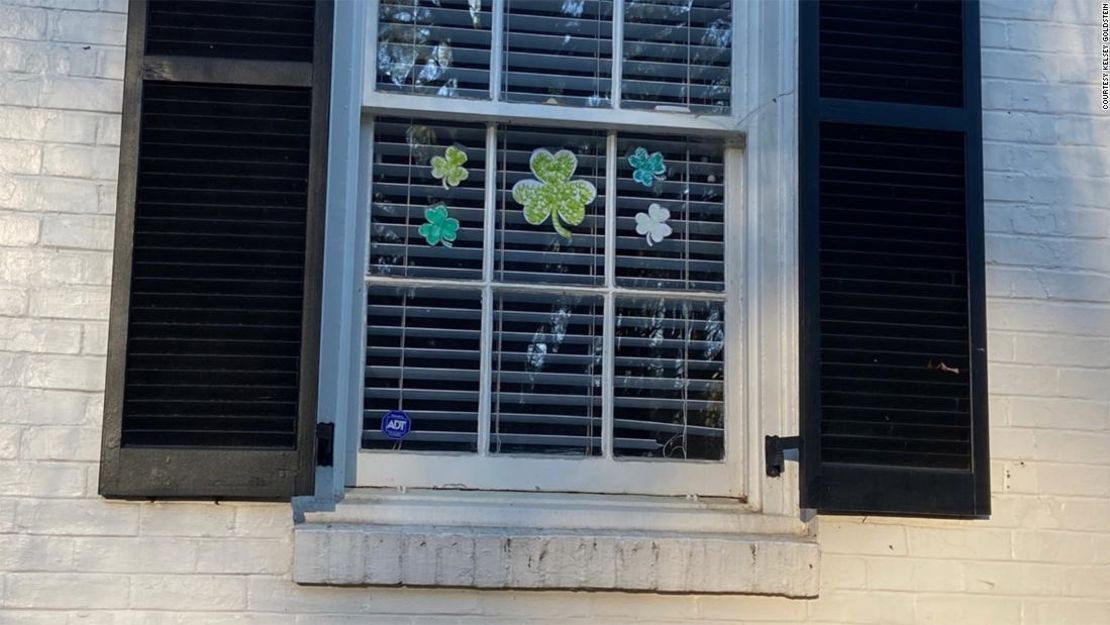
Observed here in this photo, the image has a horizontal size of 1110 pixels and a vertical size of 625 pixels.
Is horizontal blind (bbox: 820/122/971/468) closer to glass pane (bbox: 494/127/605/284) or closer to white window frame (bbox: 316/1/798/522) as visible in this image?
white window frame (bbox: 316/1/798/522)

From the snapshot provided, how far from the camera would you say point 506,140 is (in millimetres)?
3230

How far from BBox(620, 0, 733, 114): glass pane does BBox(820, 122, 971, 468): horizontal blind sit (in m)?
0.37

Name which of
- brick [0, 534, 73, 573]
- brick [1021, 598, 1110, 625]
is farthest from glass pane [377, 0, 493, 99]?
brick [1021, 598, 1110, 625]

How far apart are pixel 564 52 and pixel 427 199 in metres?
0.55

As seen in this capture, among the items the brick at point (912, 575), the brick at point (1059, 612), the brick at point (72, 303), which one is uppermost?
the brick at point (72, 303)

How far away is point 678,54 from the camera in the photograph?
333 cm

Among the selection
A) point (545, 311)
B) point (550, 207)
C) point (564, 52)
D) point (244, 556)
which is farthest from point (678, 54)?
point (244, 556)

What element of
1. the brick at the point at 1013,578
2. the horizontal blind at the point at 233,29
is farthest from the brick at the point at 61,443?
the brick at the point at 1013,578

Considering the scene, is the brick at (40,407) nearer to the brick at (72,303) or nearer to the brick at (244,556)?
the brick at (72,303)

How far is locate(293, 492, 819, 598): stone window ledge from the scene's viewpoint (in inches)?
112

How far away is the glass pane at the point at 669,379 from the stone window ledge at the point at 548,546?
0.63ft

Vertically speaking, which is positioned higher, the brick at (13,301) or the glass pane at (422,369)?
the brick at (13,301)

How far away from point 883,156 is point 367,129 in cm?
133

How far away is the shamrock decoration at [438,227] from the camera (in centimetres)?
316
